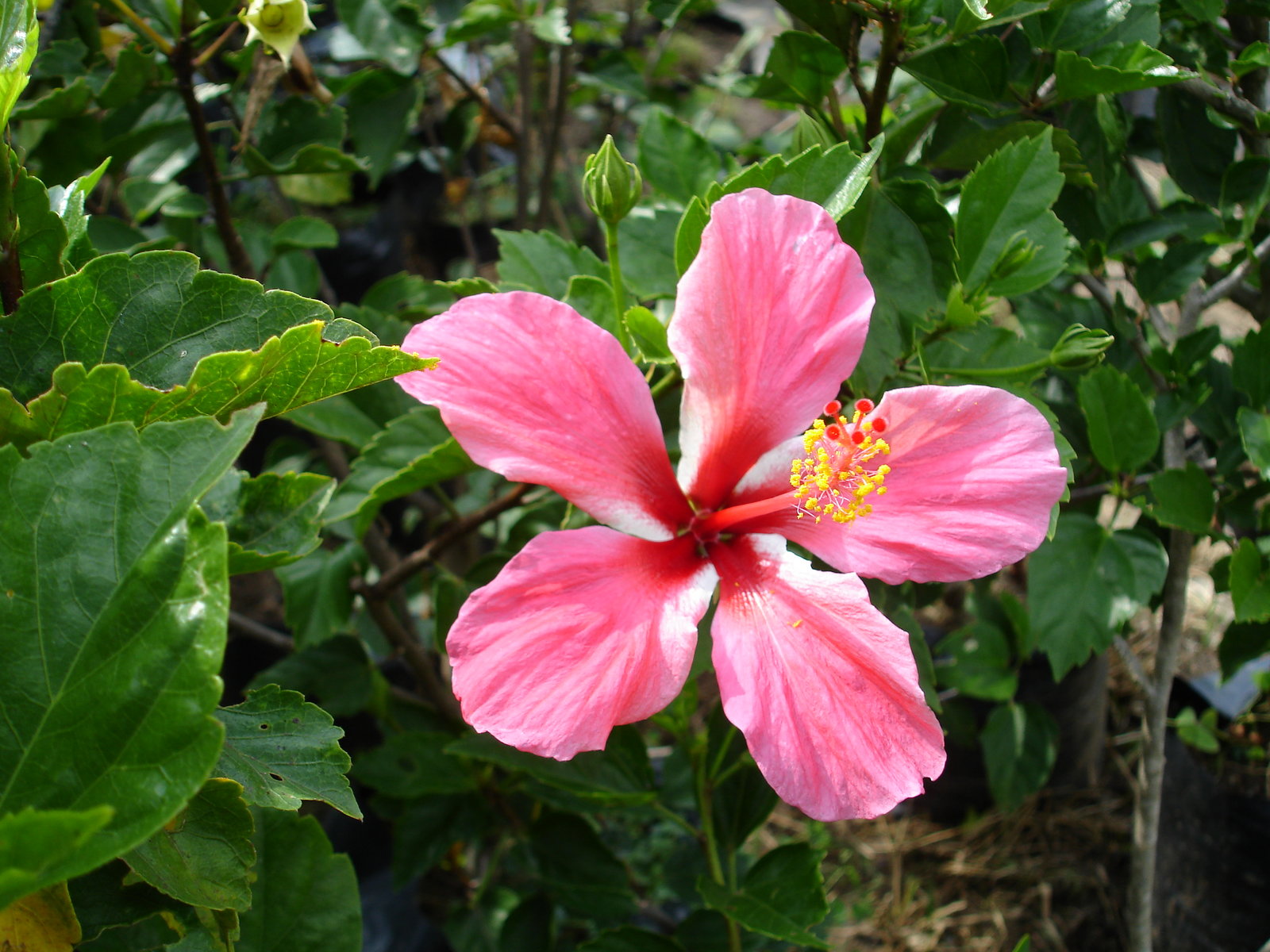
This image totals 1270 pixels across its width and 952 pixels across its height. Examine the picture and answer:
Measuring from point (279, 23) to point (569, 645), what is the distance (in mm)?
836

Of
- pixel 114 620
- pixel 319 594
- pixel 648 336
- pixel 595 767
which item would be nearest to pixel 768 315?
pixel 648 336

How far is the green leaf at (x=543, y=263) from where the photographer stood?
1.08 metres

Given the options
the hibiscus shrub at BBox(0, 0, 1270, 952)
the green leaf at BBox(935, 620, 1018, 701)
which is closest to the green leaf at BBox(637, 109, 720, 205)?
the hibiscus shrub at BBox(0, 0, 1270, 952)

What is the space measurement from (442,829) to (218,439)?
111 cm

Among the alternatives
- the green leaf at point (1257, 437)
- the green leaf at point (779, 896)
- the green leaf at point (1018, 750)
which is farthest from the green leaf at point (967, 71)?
the green leaf at point (1018, 750)

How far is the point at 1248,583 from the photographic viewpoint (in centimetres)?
111

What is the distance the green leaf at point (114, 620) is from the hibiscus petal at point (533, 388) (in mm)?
241

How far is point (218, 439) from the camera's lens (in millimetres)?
542

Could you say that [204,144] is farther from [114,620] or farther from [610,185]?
[114,620]

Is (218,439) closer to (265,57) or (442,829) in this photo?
(265,57)

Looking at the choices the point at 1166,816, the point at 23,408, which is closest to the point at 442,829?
the point at 23,408

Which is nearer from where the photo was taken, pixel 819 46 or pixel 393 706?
pixel 819 46

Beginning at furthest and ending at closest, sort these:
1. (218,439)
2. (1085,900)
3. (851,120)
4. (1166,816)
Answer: (1085,900) < (1166,816) < (851,120) < (218,439)

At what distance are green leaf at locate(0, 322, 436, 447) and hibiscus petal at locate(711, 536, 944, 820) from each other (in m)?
0.37
